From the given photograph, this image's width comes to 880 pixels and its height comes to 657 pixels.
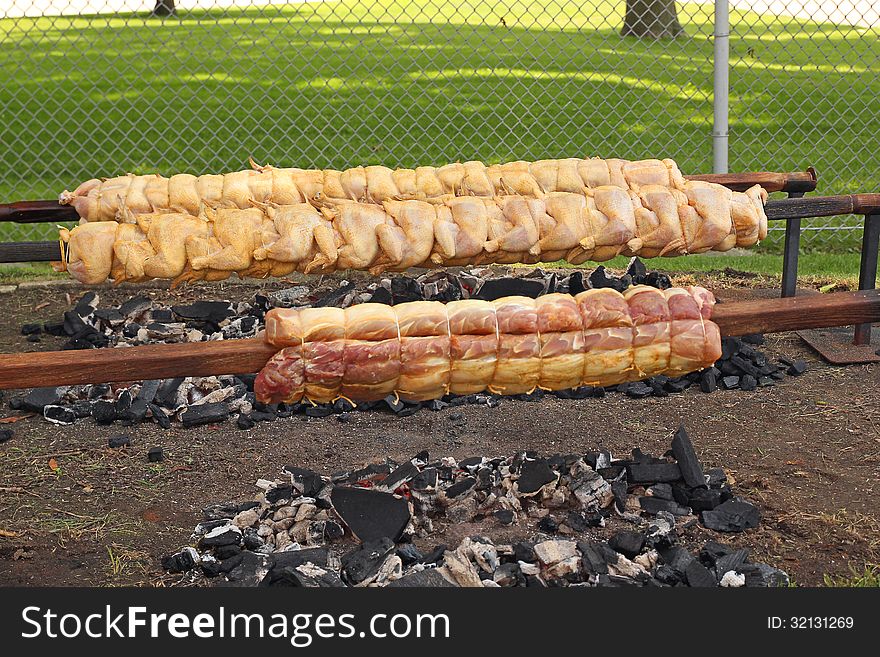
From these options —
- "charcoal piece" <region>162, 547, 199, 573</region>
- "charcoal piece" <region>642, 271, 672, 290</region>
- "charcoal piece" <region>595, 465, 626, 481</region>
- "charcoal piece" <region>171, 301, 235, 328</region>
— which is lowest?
"charcoal piece" <region>162, 547, 199, 573</region>

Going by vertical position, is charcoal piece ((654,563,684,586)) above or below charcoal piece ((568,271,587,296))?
below

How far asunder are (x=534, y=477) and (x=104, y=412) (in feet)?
7.31

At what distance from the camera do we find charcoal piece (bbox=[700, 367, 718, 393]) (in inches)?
213

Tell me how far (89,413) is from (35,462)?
0.52m

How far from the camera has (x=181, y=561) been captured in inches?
147

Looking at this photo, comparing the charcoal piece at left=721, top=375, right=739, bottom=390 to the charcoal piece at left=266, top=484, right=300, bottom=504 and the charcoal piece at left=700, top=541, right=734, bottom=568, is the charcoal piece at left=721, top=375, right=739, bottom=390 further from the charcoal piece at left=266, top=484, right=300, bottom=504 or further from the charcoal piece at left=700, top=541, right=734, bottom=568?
the charcoal piece at left=266, top=484, right=300, bottom=504

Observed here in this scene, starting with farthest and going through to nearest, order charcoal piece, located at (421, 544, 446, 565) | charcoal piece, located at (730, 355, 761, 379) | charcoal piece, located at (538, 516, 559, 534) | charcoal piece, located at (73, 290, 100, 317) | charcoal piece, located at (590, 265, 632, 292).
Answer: charcoal piece, located at (73, 290, 100, 317) < charcoal piece, located at (590, 265, 632, 292) < charcoal piece, located at (730, 355, 761, 379) < charcoal piece, located at (538, 516, 559, 534) < charcoal piece, located at (421, 544, 446, 565)

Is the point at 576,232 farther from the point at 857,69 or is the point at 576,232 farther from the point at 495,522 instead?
the point at 857,69

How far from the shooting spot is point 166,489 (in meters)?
4.41

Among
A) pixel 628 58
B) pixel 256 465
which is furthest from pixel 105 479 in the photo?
pixel 628 58

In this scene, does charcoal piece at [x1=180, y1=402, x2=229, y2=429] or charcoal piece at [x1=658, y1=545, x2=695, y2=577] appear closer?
charcoal piece at [x1=658, y1=545, x2=695, y2=577]

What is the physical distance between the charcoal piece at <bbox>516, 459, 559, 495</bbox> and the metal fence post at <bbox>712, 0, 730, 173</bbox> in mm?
4072

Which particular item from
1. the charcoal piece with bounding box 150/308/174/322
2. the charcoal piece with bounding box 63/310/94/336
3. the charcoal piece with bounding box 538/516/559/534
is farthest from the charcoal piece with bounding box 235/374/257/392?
the charcoal piece with bounding box 538/516/559/534

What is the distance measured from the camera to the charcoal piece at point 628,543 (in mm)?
3727
